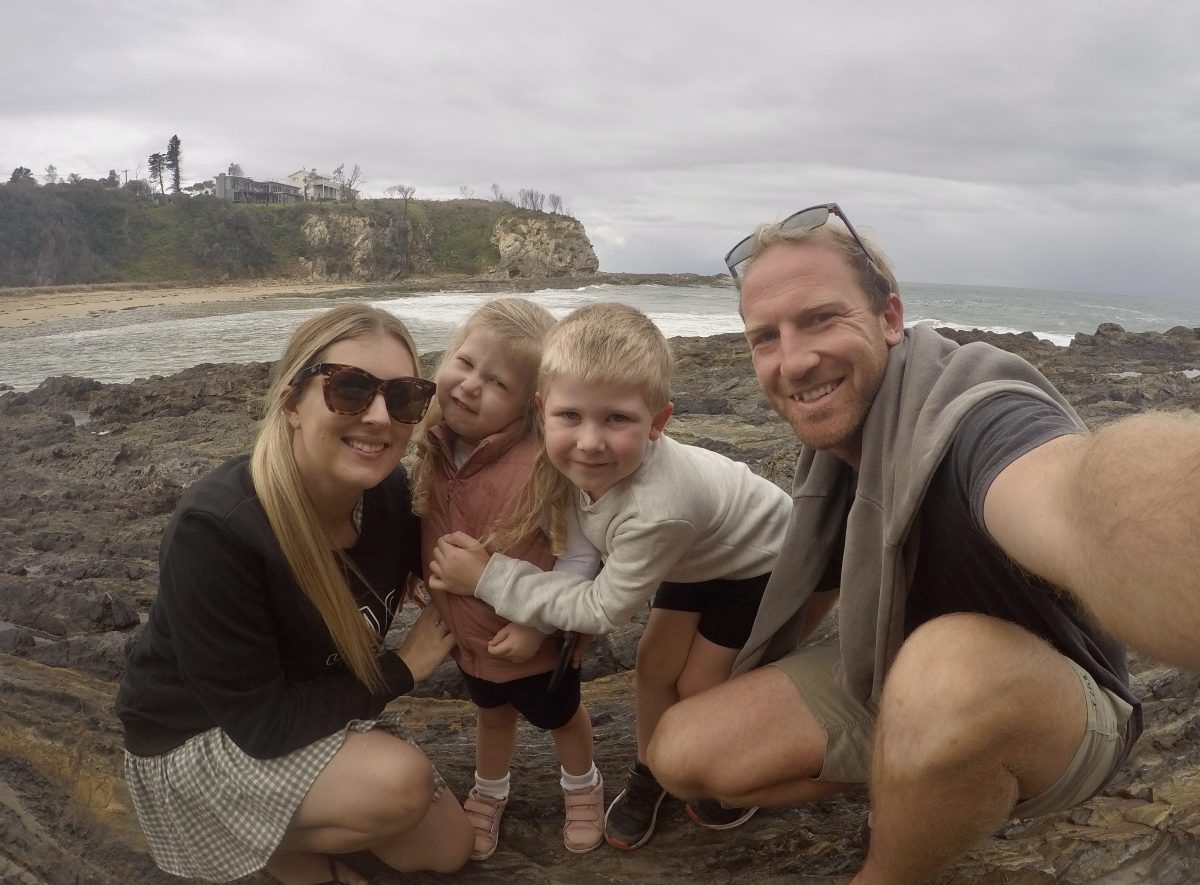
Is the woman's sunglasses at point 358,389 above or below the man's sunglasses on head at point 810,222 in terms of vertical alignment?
below

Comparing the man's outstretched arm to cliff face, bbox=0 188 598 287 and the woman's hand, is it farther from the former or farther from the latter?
cliff face, bbox=0 188 598 287

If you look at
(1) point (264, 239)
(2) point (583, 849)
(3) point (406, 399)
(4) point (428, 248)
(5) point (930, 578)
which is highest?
(4) point (428, 248)

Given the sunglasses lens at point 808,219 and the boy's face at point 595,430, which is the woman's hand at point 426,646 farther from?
the sunglasses lens at point 808,219

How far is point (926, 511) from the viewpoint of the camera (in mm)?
1971

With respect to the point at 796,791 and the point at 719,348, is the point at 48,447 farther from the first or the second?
the point at 719,348

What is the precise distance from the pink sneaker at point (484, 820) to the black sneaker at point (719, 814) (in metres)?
0.59

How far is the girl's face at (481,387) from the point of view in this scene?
2.49 metres

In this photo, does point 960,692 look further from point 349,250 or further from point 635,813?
point 349,250

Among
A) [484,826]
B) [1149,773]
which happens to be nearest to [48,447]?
[484,826]

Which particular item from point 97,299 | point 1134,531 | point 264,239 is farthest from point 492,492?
point 264,239

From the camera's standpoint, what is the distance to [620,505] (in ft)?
7.57

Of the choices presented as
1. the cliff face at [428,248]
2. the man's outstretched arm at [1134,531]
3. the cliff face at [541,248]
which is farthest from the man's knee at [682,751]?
the cliff face at [541,248]

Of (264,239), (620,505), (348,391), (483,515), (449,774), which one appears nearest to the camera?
(348,391)

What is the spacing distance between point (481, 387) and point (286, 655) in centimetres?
88
